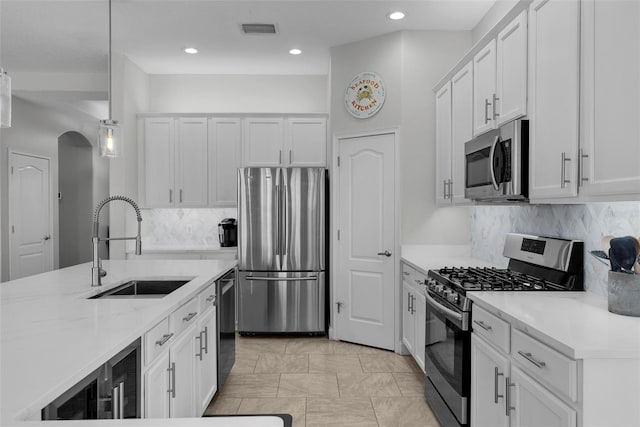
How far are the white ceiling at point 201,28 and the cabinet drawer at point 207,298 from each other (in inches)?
89.8

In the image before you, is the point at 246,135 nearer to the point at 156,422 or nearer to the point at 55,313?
the point at 55,313

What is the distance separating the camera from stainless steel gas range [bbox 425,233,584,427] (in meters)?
2.35

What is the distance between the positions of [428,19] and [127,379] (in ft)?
11.7

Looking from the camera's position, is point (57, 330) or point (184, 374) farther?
point (184, 374)


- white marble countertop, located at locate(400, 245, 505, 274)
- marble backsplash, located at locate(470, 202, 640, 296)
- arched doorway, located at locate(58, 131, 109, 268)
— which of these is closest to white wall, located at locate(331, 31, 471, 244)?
white marble countertop, located at locate(400, 245, 505, 274)

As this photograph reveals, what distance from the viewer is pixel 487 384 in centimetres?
210

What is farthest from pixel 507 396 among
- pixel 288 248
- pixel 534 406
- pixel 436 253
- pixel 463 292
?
pixel 288 248

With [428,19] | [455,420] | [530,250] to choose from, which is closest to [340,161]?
[428,19]

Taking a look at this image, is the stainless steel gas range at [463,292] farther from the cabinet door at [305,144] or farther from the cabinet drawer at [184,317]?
the cabinet door at [305,144]

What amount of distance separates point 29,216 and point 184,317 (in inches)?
183

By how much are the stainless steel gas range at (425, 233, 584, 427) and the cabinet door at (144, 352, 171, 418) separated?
56.9 inches

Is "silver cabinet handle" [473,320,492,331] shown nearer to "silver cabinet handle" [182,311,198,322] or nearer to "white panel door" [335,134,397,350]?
"silver cabinet handle" [182,311,198,322]

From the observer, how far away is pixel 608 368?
1.42 m

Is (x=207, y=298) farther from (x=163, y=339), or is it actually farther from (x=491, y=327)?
(x=491, y=327)
